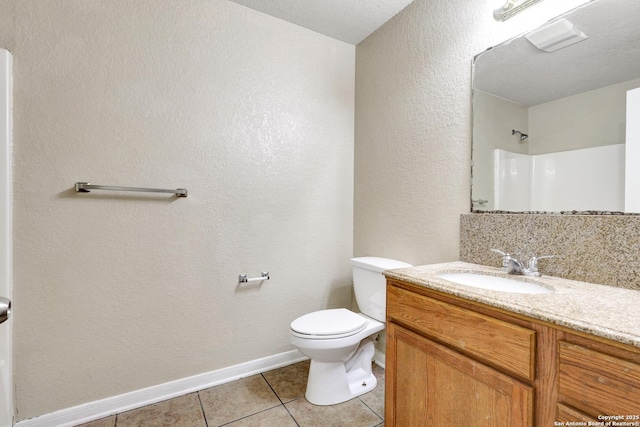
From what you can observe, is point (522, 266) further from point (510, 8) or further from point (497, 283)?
point (510, 8)

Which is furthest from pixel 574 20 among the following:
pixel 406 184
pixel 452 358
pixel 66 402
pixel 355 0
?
pixel 66 402

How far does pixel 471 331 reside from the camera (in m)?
0.95

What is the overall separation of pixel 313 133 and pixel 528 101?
1.25 m

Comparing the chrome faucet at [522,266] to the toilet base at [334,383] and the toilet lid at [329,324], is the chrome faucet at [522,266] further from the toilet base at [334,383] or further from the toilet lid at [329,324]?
the toilet base at [334,383]

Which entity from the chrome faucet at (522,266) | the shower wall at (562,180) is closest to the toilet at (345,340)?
the chrome faucet at (522,266)

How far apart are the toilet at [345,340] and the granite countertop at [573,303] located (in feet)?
1.82

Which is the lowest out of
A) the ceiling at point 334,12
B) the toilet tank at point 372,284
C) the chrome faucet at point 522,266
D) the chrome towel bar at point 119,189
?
the toilet tank at point 372,284

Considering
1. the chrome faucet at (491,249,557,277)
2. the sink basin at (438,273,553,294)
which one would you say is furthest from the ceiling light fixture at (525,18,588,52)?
the sink basin at (438,273,553,294)

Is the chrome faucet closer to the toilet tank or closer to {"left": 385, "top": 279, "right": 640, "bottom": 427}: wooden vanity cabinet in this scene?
{"left": 385, "top": 279, "right": 640, "bottom": 427}: wooden vanity cabinet

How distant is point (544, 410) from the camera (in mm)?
778

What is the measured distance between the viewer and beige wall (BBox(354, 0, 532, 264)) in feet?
5.15

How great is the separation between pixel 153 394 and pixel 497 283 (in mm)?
1821

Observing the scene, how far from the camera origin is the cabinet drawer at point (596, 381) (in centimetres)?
63

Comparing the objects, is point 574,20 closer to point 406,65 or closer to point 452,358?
point 406,65
